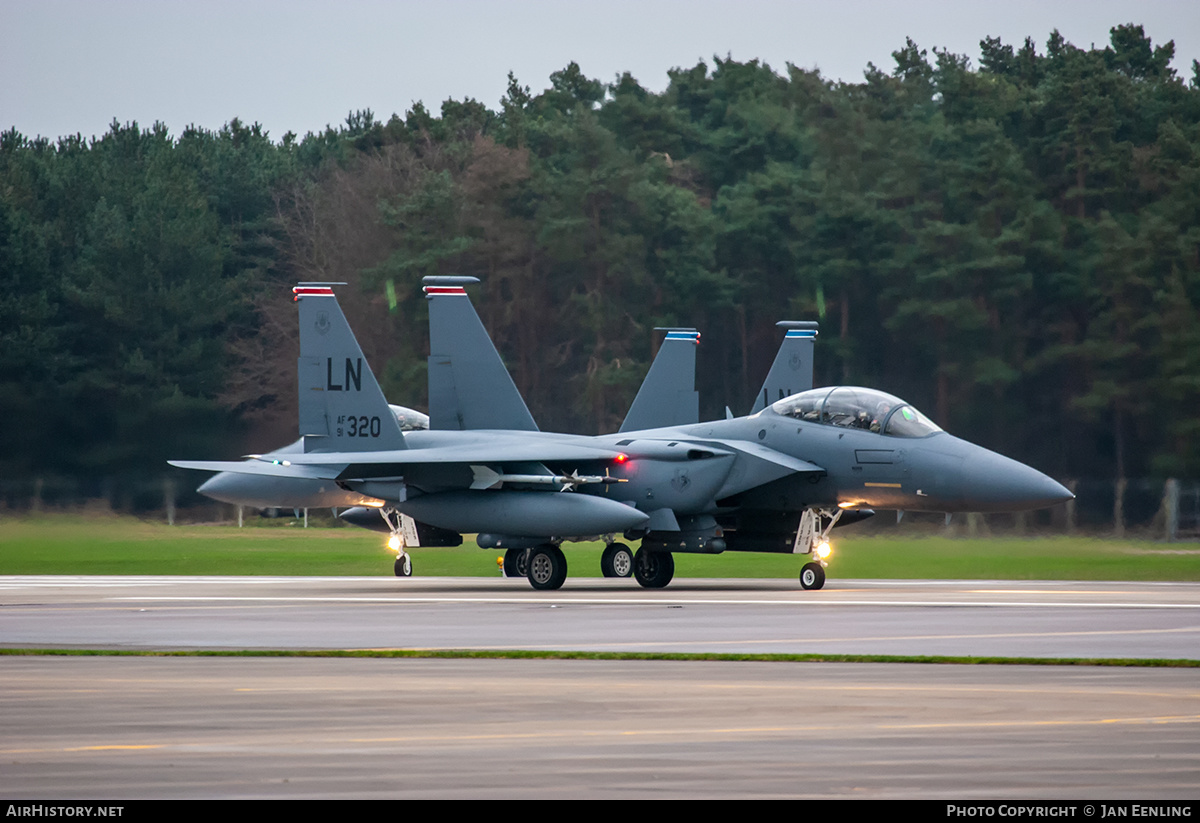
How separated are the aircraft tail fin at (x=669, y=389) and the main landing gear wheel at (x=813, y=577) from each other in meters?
8.11

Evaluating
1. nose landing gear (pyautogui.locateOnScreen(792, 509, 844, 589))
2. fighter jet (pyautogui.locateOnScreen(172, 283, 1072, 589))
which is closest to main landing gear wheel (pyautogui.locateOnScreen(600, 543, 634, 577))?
fighter jet (pyautogui.locateOnScreen(172, 283, 1072, 589))

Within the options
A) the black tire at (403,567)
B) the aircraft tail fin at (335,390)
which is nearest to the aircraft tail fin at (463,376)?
the aircraft tail fin at (335,390)

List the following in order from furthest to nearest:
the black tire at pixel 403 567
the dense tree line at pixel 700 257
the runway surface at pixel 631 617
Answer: the dense tree line at pixel 700 257, the black tire at pixel 403 567, the runway surface at pixel 631 617

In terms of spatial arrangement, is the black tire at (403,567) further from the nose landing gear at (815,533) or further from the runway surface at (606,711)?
the runway surface at (606,711)

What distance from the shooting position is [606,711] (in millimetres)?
10242

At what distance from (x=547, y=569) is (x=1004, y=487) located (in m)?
6.15

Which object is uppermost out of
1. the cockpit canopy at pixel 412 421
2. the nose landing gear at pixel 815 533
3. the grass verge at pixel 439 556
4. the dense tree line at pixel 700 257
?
the dense tree line at pixel 700 257

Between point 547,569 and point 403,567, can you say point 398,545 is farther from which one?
point 547,569

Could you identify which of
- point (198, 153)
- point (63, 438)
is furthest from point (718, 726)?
point (198, 153)

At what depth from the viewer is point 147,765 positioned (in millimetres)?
8156

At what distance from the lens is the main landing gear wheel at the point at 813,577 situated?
2486cm

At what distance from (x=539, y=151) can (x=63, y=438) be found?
26.1m

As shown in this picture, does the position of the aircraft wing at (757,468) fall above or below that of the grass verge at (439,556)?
above

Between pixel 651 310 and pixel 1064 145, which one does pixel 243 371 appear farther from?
pixel 1064 145
